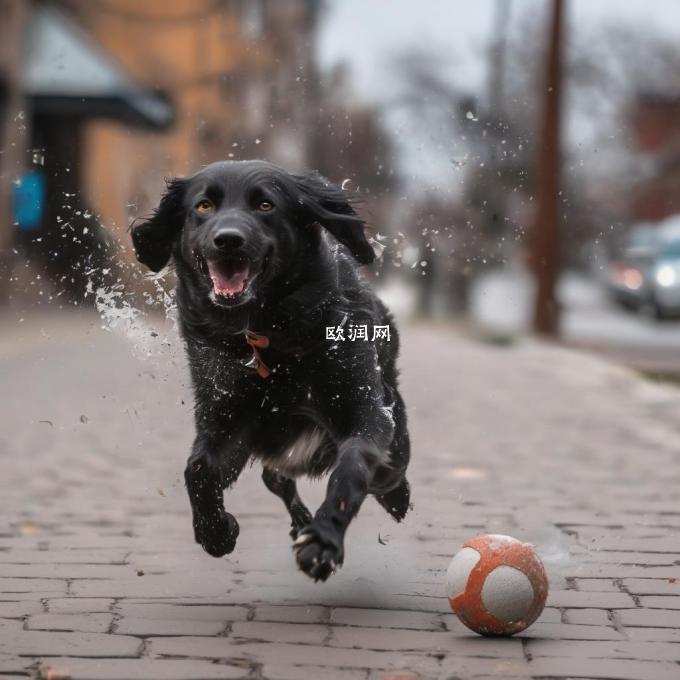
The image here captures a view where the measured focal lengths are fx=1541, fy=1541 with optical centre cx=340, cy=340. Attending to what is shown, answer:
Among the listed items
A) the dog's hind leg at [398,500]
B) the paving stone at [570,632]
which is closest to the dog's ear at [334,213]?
the dog's hind leg at [398,500]

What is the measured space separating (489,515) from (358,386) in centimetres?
196

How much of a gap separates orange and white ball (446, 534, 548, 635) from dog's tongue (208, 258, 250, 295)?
99cm

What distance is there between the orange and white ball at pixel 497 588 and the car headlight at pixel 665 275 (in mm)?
22049

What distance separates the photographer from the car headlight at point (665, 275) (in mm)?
25734

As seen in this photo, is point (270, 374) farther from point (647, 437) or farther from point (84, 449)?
point (647, 437)

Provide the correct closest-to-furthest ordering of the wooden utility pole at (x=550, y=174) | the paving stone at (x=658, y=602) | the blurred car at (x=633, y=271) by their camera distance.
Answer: the paving stone at (x=658, y=602) → the wooden utility pole at (x=550, y=174) → the blurred car at (x=633, y=271)

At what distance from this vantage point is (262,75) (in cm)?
807

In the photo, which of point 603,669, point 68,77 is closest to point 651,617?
point 603,669

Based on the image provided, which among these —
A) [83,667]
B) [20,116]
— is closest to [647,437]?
[83,667]

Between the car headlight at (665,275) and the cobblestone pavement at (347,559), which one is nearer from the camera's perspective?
the cobblestone pavement at (347,559)

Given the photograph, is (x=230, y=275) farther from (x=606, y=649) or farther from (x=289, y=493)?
(x=606, y=649)

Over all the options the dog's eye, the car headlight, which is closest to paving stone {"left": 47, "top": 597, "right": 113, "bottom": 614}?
the dog's eye

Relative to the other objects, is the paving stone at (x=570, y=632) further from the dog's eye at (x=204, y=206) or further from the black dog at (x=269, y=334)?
the dog's eye at (x=204, y=206)

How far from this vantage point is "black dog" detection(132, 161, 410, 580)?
14.8ft
